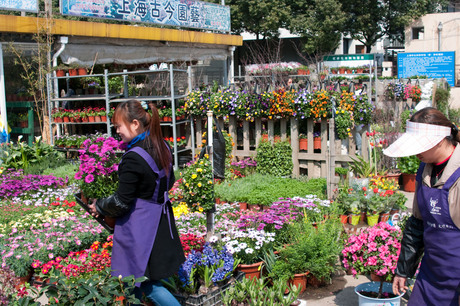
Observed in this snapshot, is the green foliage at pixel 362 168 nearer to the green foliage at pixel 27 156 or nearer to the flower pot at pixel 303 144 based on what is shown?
the flower pot at pixel 303 144

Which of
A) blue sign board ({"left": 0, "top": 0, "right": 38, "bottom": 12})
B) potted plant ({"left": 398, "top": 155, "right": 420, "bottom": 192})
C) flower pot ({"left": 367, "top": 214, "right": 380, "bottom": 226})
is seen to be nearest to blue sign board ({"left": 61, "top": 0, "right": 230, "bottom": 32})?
blue sign board ({"left": 0, "top": 0, "right": 38, "bottom": 12})

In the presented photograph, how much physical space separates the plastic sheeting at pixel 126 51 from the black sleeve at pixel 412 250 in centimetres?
922

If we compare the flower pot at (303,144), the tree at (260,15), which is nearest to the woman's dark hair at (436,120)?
the flower pot at (303,144)

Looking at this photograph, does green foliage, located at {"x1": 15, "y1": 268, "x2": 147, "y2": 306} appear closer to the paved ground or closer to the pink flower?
the pink flower

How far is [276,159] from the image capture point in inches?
318

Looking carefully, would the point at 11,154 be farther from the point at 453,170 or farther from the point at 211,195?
the point at 453,170

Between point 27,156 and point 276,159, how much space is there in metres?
4.61

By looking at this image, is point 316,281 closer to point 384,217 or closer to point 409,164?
point 384,217

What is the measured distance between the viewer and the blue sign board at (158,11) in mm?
10539

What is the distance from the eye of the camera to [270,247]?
179 inches

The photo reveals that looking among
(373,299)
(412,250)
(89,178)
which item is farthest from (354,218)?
(89,178)

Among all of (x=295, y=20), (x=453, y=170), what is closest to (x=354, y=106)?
(x=453, y=170)

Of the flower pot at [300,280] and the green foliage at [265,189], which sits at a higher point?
the green foliage at [265,189]

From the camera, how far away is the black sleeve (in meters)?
2.79
